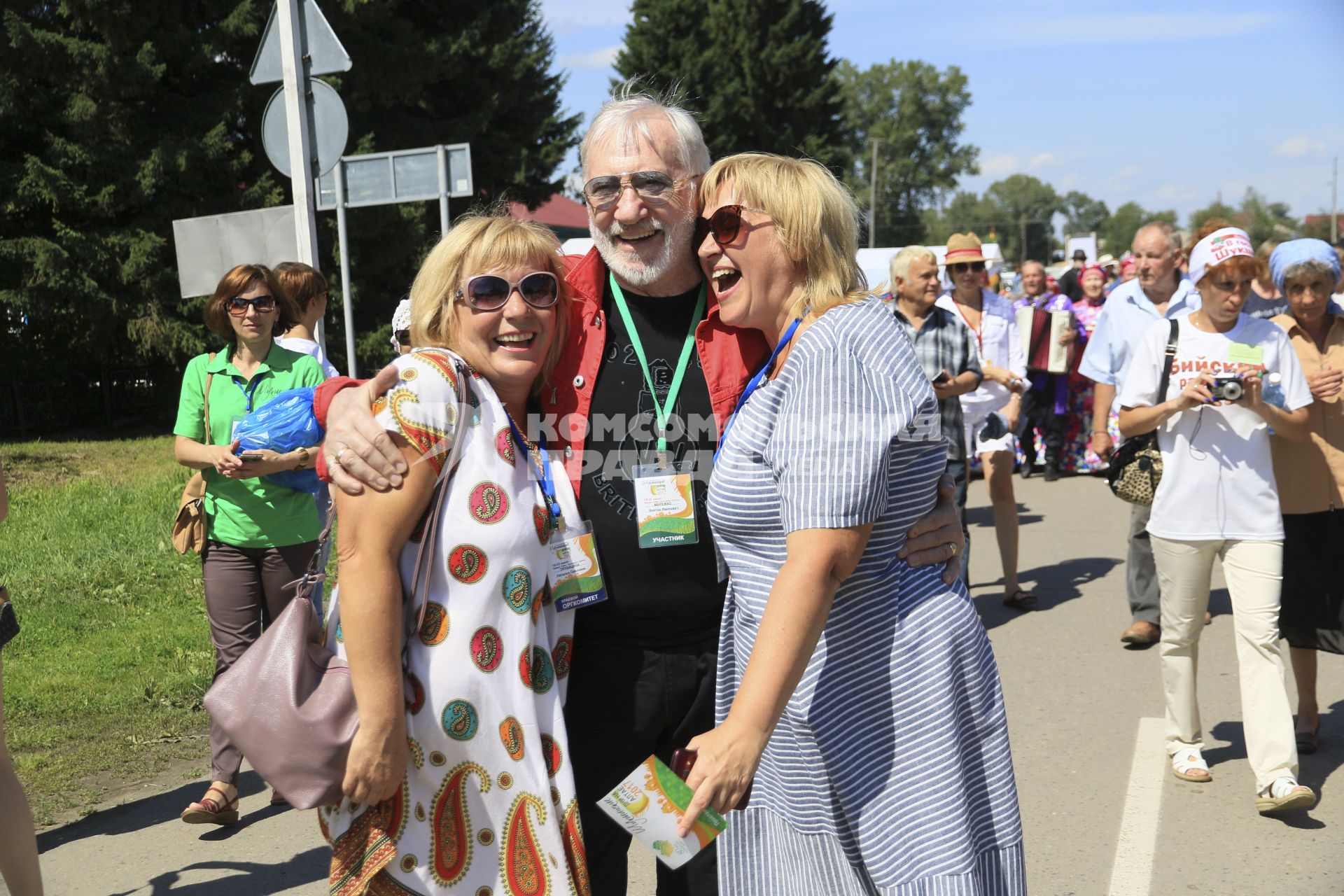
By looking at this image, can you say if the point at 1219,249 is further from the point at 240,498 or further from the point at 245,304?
the point at 240,498

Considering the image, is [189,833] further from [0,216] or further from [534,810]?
[0,216]

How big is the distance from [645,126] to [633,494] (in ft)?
2.61

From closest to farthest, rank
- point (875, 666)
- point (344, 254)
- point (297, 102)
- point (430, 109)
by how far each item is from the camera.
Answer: point (875, 666) → point (297, 102) → point (344, 254) → point (430, 109)

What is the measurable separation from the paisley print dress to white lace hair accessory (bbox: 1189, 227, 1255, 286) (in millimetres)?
3420

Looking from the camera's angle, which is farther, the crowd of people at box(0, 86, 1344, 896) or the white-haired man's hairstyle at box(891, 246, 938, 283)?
the white-haired man's hairstyle at box(891, 246, 938, 283)

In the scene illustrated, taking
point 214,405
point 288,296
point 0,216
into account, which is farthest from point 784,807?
point 0,216

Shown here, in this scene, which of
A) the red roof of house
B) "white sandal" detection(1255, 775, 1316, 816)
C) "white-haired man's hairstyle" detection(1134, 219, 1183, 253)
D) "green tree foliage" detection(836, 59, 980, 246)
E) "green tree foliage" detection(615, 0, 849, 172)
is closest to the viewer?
"white sandal" detection(1255, 775, 1316, 816)

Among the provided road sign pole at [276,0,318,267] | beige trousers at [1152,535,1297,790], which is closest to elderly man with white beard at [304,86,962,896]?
beige trousers at [1152,535,1297,790]

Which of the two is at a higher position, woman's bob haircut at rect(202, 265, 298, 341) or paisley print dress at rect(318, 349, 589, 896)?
woman's bob haircut at rect(202, 265, 298, 341)

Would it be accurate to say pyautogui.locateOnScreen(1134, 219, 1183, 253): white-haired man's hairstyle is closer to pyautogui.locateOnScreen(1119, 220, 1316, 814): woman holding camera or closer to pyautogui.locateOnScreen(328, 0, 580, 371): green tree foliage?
pyautogui.locateOnScreen(1119, 220, 1316, 814): woman holding camera

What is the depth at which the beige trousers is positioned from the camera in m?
4.31

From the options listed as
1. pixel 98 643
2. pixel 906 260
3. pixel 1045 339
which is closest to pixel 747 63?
pixel 1045 339

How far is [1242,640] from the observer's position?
4473 millimetres

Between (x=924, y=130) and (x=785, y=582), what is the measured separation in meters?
96.6
